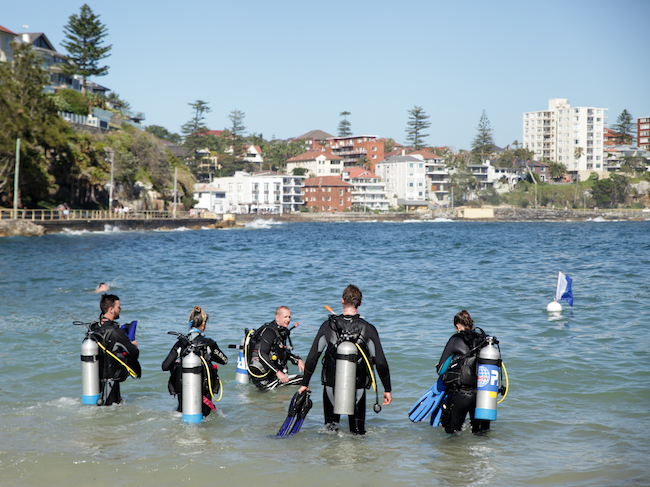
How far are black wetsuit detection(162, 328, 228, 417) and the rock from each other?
50.6 metres

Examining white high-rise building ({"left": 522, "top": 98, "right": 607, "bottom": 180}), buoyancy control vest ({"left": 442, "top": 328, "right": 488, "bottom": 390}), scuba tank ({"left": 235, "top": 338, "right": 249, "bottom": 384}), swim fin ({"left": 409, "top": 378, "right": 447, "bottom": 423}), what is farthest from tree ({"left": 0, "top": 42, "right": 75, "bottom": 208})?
white high-rise building ({"left": 522, "top": 98, "right": 607, "bottom": 180})

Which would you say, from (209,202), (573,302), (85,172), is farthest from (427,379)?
(209,202)

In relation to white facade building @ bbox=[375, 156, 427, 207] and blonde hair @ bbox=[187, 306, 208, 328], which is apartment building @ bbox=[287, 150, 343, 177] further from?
blonde hair @ bbox=[187, 306, 208, 328]

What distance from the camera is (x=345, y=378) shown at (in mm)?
5789

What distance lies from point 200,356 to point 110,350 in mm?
1290

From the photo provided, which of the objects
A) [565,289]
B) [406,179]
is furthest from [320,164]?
[565,289]

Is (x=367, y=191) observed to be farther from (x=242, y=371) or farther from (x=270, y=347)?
(x=270, y=347)

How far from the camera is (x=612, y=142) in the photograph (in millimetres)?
195000

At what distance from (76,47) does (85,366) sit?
318 ft

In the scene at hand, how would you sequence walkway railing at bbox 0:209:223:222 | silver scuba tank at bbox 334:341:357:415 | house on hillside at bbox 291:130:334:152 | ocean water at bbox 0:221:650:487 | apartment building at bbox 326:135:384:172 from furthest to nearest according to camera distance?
1. house on hillside at bbox 291:130:334:152
2. apartment building at bbox 326:135:384:172
3. walkway railing at bbox 0:209:223:222
4. ocean water at bbox 0:221:650:487
5. silver scuba tank at bbox 334:341:357:415

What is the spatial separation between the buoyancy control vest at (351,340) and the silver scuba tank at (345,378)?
5 centimetres

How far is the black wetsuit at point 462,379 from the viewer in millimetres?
6195

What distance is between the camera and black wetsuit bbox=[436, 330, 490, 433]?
620cm

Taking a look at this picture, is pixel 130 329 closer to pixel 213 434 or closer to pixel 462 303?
pixel 213 434
